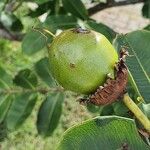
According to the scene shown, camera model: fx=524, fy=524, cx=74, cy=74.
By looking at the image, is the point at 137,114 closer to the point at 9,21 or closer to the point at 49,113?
the point at 49,113

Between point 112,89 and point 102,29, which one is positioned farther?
point 102,29

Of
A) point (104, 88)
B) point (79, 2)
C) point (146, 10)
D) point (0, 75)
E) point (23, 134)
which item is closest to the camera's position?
point (104, 88)

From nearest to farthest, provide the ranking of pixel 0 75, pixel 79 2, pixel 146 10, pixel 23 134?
pixel 79 2
pixel 0 75
pixel 146 10
pixel 23 134

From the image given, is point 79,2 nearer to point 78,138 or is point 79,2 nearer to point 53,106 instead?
point 53,106

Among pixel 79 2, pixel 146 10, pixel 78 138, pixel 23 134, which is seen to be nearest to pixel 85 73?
pixel 78 138

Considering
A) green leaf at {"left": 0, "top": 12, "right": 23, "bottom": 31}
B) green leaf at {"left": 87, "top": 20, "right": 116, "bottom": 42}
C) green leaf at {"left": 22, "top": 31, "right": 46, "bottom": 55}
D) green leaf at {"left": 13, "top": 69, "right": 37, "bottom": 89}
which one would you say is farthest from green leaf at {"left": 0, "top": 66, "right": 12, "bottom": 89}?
green leaf at {"left": 87, "top": 20, "right": 116, "bottom": 42}

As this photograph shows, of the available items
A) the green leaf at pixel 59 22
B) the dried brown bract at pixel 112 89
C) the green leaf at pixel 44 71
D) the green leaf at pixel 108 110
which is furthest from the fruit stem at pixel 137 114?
the green leaf at pixel 44 71

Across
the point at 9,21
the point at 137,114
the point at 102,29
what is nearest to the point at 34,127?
the point at 9,21

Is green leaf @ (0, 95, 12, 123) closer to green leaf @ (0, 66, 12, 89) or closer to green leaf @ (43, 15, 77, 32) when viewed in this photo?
green leaf @ (0, 66, 12, 89)
